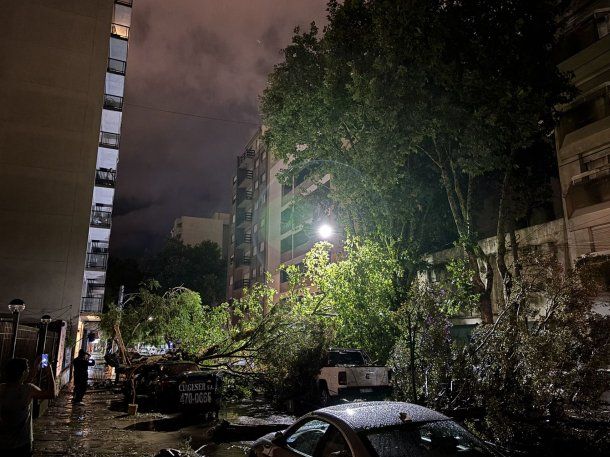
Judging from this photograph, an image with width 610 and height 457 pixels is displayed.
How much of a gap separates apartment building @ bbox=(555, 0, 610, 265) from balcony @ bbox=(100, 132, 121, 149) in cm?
A: 2704

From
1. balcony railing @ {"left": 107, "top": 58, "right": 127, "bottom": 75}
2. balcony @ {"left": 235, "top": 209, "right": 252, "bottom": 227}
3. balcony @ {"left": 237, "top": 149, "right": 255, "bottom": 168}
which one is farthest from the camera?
balcony @ {"left": 235, "top": 209, "right": 252, "bottom": 227}

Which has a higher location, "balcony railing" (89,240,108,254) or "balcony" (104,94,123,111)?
"balcony" (104,94,123,111)

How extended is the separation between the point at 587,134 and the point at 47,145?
27176 mm

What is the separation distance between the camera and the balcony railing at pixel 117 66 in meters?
30.9

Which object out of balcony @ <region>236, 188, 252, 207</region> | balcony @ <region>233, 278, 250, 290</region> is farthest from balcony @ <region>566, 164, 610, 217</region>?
balcony @ <region>236, 188, 252, 207</region>

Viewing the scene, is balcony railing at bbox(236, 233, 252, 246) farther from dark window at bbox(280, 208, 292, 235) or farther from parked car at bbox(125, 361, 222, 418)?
parked car at bbox(125, 361, 222, 418)

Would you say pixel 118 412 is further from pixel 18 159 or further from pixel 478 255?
pixel 18 159

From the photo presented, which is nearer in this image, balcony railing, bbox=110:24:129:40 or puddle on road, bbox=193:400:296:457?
puddle on road, bbox=193:400:296:457

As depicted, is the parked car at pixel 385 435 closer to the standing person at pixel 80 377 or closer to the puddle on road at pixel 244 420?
the puddle on road at pixel 244 420

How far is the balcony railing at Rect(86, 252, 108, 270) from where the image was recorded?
3195 cm

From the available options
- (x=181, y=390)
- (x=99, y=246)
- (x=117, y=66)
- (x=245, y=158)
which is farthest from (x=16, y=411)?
(x=245, y=158)

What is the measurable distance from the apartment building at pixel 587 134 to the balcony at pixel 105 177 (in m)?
27.6

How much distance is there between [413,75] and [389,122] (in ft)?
5.21

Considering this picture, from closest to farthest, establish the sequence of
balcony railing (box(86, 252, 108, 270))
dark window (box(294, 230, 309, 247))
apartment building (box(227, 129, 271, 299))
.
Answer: balcony railing (box(86, 252, 108, 270))
dark window (box(294, 230, 309, 247))
apartment building (box(227, 129, 271, 299))
